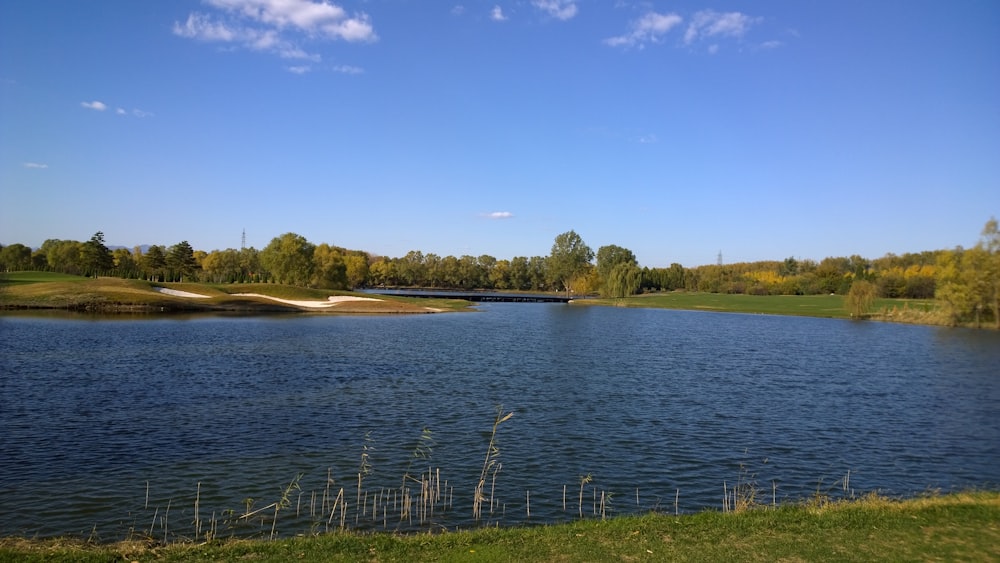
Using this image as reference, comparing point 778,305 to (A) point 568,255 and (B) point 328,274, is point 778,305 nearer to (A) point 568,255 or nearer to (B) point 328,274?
(A) point 568,255

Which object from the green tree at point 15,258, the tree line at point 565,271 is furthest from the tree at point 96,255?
the green tree at point 15,258

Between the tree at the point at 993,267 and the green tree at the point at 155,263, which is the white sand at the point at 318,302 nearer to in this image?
the green tree at the point at 155,263

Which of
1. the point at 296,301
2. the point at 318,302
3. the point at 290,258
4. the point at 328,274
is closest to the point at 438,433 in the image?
the point at 318,302

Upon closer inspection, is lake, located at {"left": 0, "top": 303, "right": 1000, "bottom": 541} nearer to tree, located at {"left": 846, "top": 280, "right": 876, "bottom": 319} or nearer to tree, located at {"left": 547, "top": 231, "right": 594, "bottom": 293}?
tree, located at {"left": 846, "top": 280, "right": 876, "bottom": 319}

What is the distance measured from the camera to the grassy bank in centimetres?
6284

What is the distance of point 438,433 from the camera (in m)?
18.7

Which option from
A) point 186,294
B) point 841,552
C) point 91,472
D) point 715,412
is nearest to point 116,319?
point 186,294

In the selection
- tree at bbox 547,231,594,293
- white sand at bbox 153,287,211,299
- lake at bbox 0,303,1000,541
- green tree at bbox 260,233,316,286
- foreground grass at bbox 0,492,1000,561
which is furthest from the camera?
tree at bbox 547,231,594,293

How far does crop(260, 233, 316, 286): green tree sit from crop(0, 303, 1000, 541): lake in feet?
204

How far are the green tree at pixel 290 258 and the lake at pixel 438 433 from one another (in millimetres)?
62115

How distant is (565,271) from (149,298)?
109668 mm

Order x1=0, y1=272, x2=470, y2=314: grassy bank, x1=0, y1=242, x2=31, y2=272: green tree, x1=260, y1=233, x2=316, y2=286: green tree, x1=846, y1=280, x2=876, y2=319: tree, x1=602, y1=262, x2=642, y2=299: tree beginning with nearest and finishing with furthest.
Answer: x1=0, y1=272, x2=470, y2=314: grassy bank, x1=846, y1=280, x2=876, y2=319: tree, x1=260, y1=233, x2=316, y2=286: green tree, x1=0, y1=242, x2=31, y2=272: green tree, x1=602, y1=262, x2=642, y2=299: tree

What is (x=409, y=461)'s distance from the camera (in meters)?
15.9

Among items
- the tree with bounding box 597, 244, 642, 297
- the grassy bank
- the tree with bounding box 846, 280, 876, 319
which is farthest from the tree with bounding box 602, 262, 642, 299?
the grassy bank
